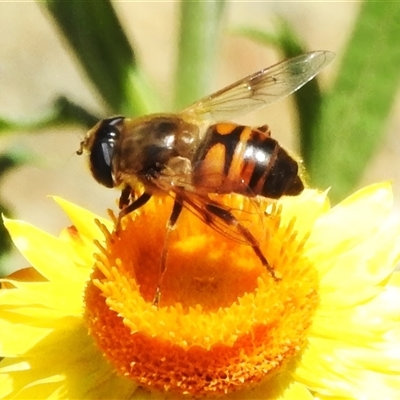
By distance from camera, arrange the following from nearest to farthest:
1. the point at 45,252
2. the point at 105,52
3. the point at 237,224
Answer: the point at 237,224
the point at 45,252
the point at 105,52

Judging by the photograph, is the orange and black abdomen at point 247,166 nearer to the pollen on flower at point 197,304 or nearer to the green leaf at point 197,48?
the pollen on flower at point 197,304

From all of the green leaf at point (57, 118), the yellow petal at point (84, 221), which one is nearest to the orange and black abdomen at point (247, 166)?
the yellow petal at point (84, 221)

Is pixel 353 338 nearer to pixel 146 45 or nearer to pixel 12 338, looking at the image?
pixel 12 338

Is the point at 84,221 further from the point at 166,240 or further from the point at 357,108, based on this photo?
the point at 357,108

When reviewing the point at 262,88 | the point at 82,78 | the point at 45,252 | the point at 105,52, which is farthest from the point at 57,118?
the point at 82,78

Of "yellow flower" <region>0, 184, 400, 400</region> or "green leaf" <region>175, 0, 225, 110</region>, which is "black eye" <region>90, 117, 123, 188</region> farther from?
"green leaf" <region>175, 0, 225, 110</region>

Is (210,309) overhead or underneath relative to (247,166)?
underneath
